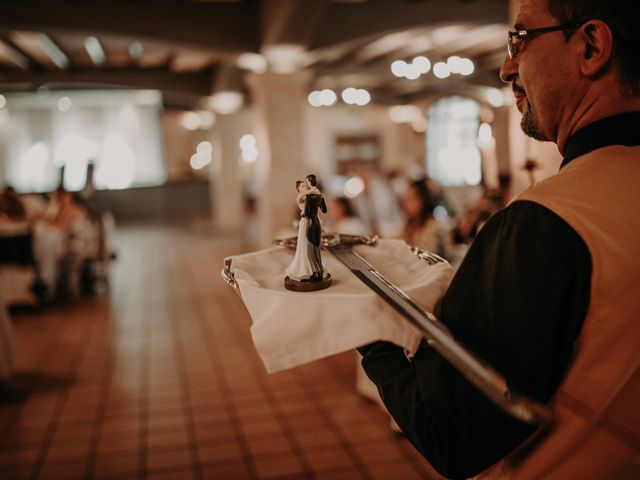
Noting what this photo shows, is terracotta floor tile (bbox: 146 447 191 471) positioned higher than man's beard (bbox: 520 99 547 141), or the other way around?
man's beard (bbox: 520 99 547 141)

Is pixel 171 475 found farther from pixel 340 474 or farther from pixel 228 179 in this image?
pixel 228 179

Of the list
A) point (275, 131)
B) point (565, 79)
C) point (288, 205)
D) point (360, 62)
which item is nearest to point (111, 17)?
point (275, 131)

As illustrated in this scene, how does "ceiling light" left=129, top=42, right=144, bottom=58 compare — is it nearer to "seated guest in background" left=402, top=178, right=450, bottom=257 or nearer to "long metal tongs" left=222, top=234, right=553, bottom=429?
"seated guest in background" left=402, top=178, right=450, bottom=257

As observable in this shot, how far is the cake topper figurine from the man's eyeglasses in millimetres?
435

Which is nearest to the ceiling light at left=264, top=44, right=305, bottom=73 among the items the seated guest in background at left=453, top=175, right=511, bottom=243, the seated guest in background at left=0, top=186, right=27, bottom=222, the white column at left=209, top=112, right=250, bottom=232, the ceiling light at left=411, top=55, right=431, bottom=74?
the ceiling light at left=411, top=55, right=431, bottom=74

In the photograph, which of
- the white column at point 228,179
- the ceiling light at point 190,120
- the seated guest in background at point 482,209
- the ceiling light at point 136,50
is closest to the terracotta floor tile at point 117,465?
the seated guest in background at point 482,209

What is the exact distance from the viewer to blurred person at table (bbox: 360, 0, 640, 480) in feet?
2.60

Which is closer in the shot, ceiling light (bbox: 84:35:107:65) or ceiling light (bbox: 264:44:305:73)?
ceiling light (bbox: 264:44:305:73)

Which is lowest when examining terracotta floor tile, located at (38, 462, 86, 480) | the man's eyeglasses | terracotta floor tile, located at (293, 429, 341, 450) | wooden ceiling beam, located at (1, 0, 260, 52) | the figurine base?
terracotta floor tile, located at (293, 429, 341, 450)

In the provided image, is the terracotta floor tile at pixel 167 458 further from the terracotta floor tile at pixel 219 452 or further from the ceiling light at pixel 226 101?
the ceiling light at pixel 226 101

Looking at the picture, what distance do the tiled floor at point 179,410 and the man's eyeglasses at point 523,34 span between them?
2370mm

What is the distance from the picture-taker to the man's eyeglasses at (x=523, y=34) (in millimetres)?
889

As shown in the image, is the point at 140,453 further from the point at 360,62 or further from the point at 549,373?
the point at 360,62

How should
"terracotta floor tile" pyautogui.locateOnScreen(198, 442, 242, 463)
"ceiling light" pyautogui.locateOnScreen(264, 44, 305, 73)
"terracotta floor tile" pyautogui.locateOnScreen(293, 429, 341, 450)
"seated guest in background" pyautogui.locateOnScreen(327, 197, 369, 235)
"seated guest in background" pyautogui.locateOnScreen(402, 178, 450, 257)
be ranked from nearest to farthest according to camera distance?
"terracotta floor tile" pyautogui.locateOnScreen(198, 442, 242, 463), "terracotta floor tile" pyautogui.locateOnScreen(293, 429, 341, 450), "seated guest in background" pyautogui.locateOnScreen(402, 178, 450, 257), "seated guest in background" pyautogui.locateOnScreen(327, 197, 369, 235), "ceiling light" pyautogui.locateOnScreen(264, 44, 305, 73)
